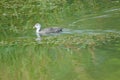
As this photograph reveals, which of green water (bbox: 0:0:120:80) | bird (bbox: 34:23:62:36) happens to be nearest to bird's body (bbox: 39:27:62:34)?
bird (bbox: 34:23:62:36)

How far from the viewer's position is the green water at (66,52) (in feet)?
30.2

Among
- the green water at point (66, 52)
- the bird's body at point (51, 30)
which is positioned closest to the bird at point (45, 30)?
the bird's body at point (51, 30)

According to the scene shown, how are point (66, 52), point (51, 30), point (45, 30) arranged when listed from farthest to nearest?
1. point (45, 30)
2. point (51, 30)
3. point (66, 52)

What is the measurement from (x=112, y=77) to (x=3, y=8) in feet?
32.3

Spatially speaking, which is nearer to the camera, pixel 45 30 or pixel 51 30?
pixel 51 30

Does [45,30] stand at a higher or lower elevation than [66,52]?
lower

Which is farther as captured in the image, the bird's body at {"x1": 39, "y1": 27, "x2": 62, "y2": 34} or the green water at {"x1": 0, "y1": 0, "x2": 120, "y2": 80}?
the bird's body at {"x1": 39, "y1": 27, "x2": 62, "y2": 34}

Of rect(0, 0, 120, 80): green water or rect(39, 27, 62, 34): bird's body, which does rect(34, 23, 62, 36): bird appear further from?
rect(0, 0, 120, 80): green water

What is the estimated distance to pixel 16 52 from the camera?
36.4 ft

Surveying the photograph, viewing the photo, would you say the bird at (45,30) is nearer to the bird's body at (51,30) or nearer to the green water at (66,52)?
the bird's body at (51,30)

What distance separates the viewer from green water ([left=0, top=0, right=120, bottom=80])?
30.2ft

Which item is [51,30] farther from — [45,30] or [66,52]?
[66,52]

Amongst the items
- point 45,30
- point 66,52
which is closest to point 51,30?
point 45,30

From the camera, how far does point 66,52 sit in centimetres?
1069
